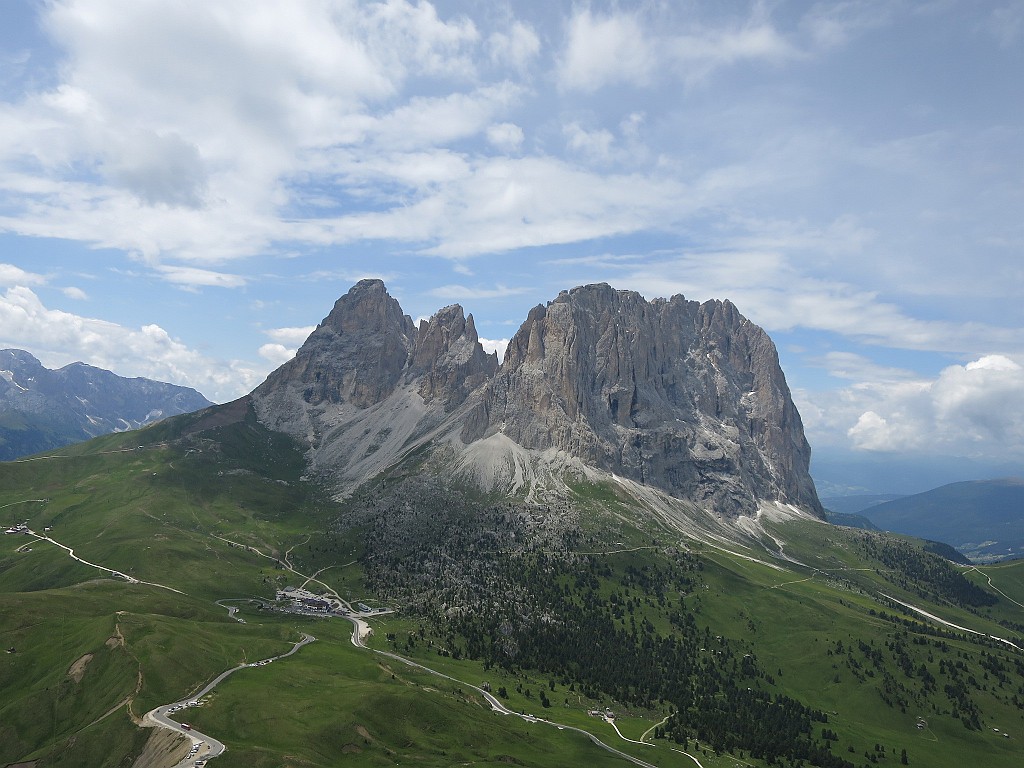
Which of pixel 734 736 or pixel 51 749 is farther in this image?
pixel 734 736

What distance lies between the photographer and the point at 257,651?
598ft

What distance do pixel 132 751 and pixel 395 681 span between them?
7319cm

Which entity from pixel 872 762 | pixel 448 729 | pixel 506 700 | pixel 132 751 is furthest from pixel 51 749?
pixel 872 762

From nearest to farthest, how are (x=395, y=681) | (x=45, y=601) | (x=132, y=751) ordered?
(x=132, y=751) → (x=395, y=681) → (x=45, y=601)

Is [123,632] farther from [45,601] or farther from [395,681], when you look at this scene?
[395,681]

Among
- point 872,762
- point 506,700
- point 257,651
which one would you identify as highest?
point 257,651

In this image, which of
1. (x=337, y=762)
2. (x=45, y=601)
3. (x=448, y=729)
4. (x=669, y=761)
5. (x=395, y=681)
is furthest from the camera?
(x=45, y=601)

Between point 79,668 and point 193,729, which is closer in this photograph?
point 193,729

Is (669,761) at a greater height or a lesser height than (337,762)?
lesser

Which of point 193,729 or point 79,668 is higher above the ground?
point 79,668

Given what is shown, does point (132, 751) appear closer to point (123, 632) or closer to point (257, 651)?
point (123, 632)

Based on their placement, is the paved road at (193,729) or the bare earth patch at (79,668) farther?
the bare earth patch at (79,668)

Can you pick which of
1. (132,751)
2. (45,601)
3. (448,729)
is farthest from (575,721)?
(45,601)

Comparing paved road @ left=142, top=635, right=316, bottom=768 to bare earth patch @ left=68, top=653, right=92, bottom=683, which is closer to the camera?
paved road @ left=142, top=635, right=316, bottom=768
